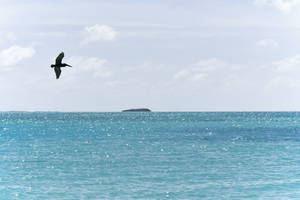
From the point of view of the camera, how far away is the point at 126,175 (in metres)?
38.4

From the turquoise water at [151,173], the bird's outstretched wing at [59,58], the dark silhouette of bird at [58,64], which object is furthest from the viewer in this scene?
the turquoise water at [151,173]

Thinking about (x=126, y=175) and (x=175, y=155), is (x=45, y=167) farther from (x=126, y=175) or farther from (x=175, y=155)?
(x=175, y=155)

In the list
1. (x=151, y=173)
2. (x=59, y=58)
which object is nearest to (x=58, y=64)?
(x=59, y=58)

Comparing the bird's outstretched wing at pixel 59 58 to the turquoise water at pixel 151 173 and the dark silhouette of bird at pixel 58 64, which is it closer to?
the dark silhouette of bird at pixel 58 64

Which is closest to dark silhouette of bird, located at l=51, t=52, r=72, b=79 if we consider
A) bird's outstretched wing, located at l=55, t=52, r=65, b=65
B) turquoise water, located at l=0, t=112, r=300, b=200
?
bird's outstretched wing, located at l=55, t=52, r=65, b=65

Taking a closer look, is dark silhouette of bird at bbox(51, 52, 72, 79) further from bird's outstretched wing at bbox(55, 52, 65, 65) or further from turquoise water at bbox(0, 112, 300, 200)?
turquoise water at bbox(0, 112, 300, 200)

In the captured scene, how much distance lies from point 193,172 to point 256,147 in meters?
24.7

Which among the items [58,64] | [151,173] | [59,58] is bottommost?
[151,173]

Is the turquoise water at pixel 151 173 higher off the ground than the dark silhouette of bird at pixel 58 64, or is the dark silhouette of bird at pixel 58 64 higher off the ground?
the dark silhouette of bird at pixel 58 64

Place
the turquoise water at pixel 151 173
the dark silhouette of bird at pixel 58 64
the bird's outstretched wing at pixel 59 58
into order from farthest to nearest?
the turquoise water at pixel 151 173, the bird's outstretched wing at pixel 59 58, the dark silhouette of bird at pixel 58 64

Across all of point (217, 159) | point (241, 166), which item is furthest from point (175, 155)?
point (241, 166)

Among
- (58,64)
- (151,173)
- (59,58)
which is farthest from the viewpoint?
(151,173)

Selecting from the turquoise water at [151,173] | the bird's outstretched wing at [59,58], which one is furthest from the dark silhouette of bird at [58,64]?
the turquoise water at [151,173]

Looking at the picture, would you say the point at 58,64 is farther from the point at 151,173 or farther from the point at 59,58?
the point at 151,173
